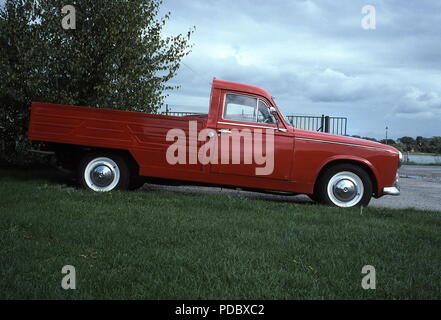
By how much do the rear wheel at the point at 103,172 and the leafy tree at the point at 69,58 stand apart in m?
2.78

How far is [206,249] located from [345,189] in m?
3.88

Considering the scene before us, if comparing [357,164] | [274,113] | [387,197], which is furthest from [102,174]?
[387,197]

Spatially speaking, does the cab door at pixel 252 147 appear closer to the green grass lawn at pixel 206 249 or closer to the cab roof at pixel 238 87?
the cab roof at pixel 238 87

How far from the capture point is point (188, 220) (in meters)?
5.54

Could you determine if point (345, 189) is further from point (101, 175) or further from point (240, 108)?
point (101, 175)

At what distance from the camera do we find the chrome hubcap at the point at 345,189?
748 centimetres

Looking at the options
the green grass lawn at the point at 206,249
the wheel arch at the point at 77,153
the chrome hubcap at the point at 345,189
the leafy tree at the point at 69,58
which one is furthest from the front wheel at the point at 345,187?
the leafy tree at the point at 69,58

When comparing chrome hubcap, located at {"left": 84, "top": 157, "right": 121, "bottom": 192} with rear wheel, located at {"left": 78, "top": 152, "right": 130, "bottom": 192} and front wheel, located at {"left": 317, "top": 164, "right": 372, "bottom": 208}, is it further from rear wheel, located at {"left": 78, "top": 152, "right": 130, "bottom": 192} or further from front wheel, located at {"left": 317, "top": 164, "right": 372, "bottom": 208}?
front wheel, located at {"left": 317, "top": 164, "right": 372, "bottom": 208}

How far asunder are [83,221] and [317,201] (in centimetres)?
406

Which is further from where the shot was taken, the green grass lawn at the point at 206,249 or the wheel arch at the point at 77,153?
the wheel arch at the point at 77,153

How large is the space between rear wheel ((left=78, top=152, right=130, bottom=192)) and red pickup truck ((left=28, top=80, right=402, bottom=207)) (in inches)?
0.9

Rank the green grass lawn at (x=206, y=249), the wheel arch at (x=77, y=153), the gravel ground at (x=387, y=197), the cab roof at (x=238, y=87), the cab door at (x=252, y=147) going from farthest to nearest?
1. the gravel ground at (x=387, y=197)
2. the wheel arch at (x=77, y=153)
3. the cab roof at (x=238, y=87)
4. the cab door at (x=252, y=147)
5. the green grass lawn at (x=206, y=249)
